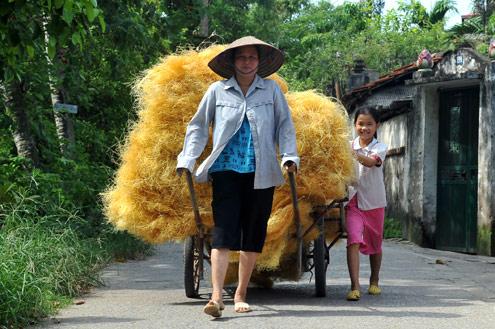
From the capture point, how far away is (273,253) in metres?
6.97

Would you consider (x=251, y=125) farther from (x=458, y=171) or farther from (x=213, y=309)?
(x=458, y=171)

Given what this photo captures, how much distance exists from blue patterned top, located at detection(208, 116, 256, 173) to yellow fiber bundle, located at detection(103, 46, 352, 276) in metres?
0.54

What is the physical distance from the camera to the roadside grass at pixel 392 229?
18019mm

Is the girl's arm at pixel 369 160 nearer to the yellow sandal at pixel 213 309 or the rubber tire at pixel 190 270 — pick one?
the rubber tire at pixel 190 270

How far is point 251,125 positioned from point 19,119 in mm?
5136

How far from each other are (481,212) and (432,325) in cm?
892

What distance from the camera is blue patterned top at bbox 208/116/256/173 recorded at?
6592mm

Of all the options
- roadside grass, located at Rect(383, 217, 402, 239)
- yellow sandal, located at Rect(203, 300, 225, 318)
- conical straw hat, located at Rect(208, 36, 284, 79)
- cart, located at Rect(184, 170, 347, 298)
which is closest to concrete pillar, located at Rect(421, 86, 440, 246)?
roadside grass, located at Rect(383, 217, 402, 239)

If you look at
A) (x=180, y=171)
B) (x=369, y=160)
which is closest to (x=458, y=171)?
(x=369, y=160)

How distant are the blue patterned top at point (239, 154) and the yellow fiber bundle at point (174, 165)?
0.54 metres

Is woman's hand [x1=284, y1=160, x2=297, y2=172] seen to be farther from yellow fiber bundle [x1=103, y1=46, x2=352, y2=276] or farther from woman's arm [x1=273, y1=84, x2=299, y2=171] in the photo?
yellow fiber bundle [x1=103, y1=46, x2=352, y2=276]

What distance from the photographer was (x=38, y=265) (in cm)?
739

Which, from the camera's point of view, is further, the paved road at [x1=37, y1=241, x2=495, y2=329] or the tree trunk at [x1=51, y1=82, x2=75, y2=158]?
the tree trunk at [x1=51, y1=82, x2=75, y2=158]

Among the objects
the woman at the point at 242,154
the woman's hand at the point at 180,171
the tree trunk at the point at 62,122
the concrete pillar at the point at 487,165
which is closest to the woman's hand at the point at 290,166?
the woman at the point at 242,154
